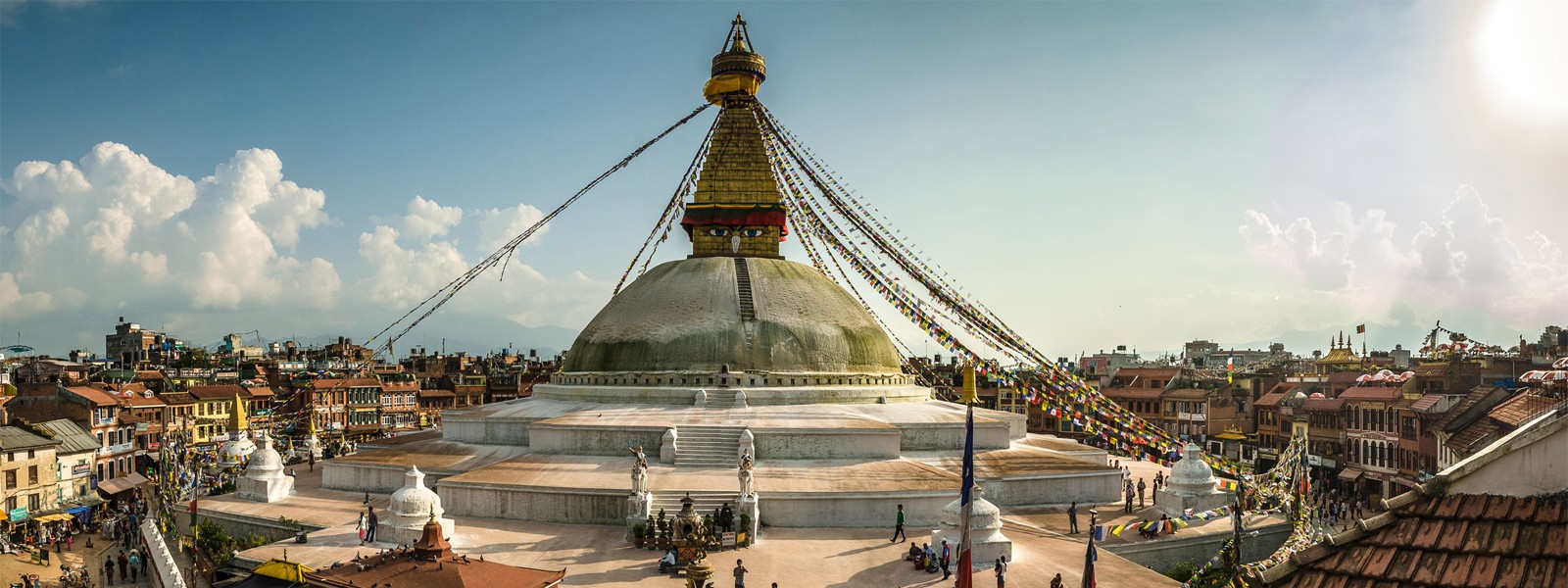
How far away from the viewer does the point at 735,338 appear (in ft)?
92.3

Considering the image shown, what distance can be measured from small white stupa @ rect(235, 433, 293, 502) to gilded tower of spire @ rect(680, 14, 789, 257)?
45.6 ft

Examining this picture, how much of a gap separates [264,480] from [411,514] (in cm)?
715

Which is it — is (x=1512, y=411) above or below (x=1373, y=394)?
above

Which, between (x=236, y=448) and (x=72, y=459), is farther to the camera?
(x=72, y=459)

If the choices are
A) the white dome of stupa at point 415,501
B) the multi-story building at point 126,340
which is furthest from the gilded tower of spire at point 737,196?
the multi-story building at point 126,340

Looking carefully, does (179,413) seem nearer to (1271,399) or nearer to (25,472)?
(25,472)

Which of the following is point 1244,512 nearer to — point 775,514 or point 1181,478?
point 1181,478

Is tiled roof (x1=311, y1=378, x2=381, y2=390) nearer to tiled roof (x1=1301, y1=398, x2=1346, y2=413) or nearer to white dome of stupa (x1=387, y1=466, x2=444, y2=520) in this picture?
white dome of stupa (x1=387, y1=466, x2=444, y2=520)

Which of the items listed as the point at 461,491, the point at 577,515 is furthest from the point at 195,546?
the point at 577,515

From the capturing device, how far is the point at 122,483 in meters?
36.0

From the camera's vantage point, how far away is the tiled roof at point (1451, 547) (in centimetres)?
504

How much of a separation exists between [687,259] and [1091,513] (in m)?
15.7

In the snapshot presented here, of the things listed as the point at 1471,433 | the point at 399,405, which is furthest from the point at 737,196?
the point at 399,405

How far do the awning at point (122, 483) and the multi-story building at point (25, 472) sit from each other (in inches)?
76.4
